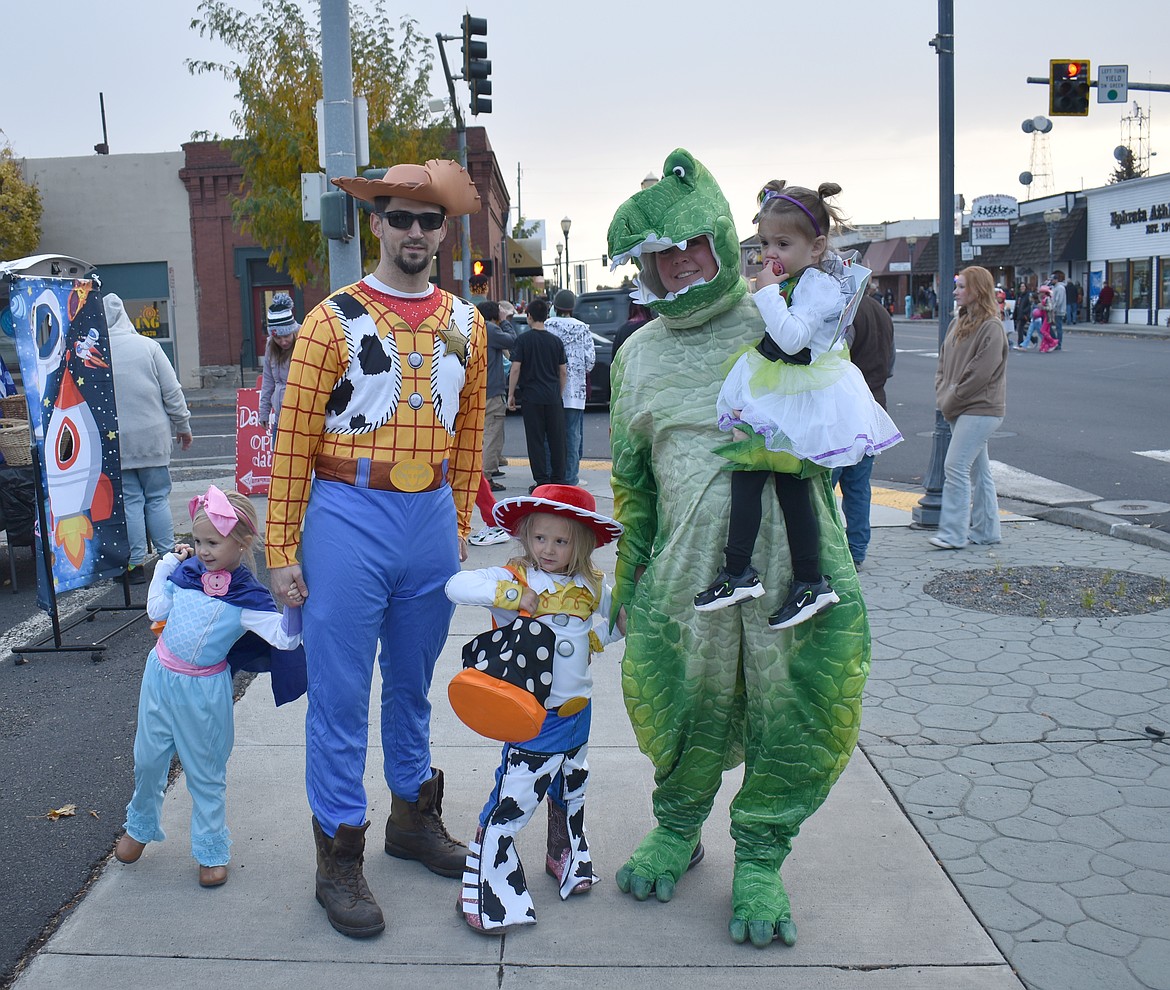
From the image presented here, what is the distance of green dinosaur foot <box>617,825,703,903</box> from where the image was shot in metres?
3.34

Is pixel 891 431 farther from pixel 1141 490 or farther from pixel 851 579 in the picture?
pixel 1141 490

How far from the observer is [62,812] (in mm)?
4043

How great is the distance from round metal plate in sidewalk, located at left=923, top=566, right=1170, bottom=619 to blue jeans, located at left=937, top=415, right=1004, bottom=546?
2.25ft

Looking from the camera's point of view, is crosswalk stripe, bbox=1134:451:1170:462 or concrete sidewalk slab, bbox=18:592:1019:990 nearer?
concrete sidewalk slab, bbox=18:592:1019:990

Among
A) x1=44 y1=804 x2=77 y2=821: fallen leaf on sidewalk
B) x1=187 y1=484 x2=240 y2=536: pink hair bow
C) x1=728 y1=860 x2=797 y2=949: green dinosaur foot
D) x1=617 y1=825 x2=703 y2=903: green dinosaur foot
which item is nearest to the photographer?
x1=728 y1=860 x2=797 y2=949: green dinosaur foot

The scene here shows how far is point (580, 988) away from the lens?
2900 mm

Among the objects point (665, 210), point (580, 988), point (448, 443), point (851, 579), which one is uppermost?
point (665, 210)

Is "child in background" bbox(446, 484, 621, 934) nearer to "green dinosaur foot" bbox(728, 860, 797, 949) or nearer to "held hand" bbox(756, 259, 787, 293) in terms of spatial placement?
"green dinosaur foot" bbox(728, 860, 797, 949)

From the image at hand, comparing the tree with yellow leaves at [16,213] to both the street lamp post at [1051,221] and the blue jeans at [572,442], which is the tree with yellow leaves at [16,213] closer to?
the blue jeans at [572,442]

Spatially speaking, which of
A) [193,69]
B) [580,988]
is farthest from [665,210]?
[193,69]

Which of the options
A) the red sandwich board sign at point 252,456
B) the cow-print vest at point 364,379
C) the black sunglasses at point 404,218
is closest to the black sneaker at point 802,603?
the cow-print vest at point 364,379

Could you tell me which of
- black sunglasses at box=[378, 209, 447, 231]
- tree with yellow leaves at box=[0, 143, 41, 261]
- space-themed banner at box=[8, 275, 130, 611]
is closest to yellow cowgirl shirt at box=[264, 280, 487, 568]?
black sunglasses at box=[378, 209, 447, 231]

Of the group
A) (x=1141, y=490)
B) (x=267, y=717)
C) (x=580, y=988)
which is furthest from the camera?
(x=1141, y=490)

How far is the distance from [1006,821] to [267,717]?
3008mm
